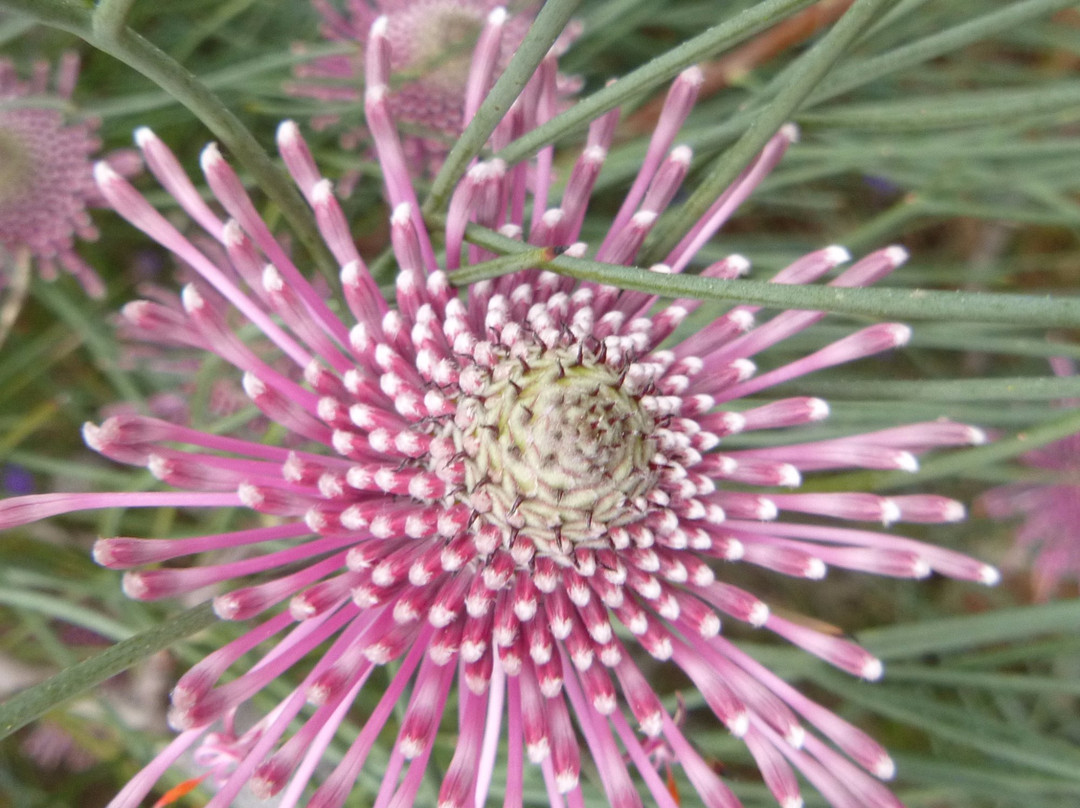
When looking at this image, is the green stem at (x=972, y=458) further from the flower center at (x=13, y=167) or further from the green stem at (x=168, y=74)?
the flower center at (x=13, y=167)

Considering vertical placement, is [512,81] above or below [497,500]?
above

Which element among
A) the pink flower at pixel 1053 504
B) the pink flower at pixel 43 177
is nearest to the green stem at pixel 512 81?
the pink flower at pixel 43 177

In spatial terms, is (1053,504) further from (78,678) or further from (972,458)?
(78,678)

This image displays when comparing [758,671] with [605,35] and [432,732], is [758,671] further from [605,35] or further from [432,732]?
Answer: [605,35]

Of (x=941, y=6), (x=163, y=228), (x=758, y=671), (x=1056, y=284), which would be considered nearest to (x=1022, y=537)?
(x=1056, y=284)

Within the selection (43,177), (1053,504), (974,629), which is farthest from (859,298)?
(1053,504)

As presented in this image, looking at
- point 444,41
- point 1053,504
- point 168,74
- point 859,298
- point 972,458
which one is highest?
point 444,41

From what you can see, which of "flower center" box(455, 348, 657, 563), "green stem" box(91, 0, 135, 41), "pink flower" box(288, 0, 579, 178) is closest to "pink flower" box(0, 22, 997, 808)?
"flower center" box(455, 348, 657, 563)
